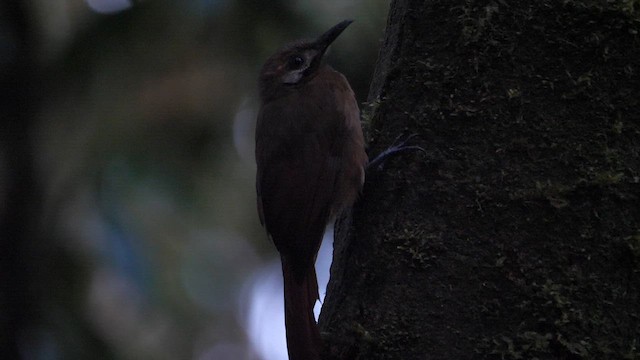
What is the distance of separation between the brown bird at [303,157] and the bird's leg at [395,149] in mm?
190

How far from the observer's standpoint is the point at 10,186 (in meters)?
4.91

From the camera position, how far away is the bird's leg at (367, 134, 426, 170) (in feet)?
7.96

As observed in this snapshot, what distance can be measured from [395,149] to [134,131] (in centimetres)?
417

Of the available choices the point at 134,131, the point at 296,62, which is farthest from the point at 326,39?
the point at 134,131

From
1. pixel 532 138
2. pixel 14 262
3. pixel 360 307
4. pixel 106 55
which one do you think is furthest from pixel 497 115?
pixel 106 55

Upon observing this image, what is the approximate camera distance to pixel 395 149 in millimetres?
2496

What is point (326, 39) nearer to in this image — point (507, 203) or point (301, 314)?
point (301, 314)

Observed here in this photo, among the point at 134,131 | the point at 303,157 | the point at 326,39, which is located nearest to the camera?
the point at 303,157

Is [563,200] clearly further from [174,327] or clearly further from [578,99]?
[174,327]

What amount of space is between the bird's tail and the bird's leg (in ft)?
1.37

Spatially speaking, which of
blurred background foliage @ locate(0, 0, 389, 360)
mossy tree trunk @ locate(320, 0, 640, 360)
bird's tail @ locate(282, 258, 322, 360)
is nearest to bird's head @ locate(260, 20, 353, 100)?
bird's tail @ locate(282, 258, 322, 360)

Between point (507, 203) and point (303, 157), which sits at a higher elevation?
point (507, 203)

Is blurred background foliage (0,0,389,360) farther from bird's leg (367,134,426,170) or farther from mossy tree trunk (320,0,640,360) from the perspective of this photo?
mossy tree trunk (320,0,640,360)

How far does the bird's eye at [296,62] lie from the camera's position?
363 cm
